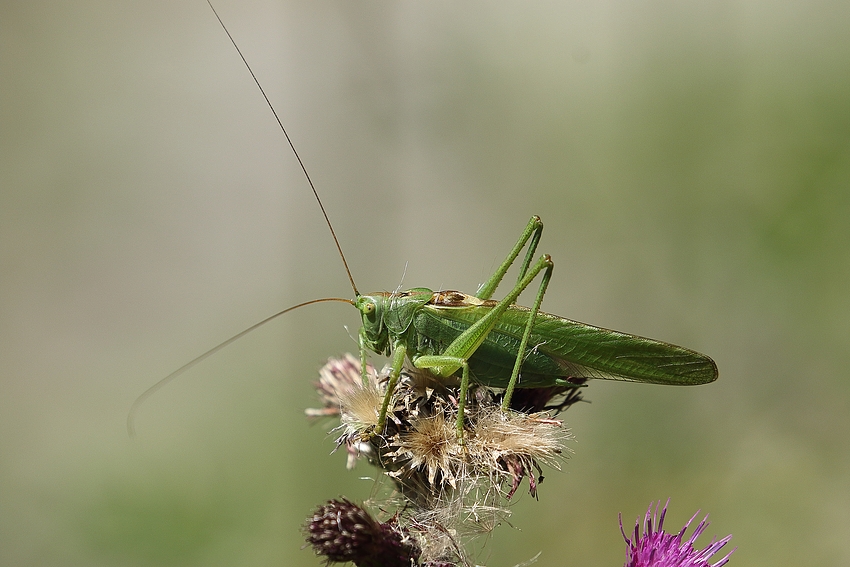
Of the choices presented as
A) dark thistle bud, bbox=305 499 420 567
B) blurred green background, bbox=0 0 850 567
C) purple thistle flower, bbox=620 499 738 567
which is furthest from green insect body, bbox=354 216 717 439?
blurred green background, bbox=0 0 850 567

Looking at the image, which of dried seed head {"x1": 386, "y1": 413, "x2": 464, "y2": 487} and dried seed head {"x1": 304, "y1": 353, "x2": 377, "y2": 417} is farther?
dried seed head {"x1": 304, "y1": 353, "x2": 377, "y2": 417}

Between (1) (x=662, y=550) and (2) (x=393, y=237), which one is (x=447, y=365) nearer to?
(1) (x=662, y=550)

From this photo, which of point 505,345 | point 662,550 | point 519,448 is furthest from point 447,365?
point 662,550

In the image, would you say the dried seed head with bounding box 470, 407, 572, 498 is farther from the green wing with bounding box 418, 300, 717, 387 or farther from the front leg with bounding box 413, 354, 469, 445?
the green wing with bounding box 418, 300, 717, 387

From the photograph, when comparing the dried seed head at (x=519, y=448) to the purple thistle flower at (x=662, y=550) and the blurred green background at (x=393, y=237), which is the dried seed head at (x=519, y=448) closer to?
the purple thistle flower at (x=662, y=550)

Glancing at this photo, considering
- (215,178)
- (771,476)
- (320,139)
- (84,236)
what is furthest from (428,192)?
(771,476)

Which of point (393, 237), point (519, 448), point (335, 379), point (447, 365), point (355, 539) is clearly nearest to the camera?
point (355, 539)
